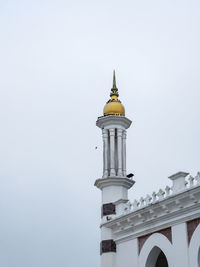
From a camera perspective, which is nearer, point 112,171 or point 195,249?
point 195,249

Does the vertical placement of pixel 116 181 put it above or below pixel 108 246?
above

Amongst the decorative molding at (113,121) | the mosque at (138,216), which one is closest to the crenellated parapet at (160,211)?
the mosque at (138,216)

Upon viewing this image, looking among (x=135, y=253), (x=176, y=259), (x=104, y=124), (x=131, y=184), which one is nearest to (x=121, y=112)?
(x=104, y=124)

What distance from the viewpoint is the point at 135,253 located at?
19.0 meters

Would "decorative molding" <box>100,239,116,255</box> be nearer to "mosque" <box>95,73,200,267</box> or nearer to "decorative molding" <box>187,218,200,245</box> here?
"mosque" <box>95,73,200,267</box>

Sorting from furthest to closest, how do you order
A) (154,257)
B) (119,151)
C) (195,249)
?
(119,151)
(154,257)
(195,249)

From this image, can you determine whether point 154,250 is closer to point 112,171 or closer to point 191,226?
point 191,226

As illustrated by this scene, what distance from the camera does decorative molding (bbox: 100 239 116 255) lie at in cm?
2019

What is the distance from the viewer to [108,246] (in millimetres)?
20297

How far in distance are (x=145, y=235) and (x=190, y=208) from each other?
9.01 ft

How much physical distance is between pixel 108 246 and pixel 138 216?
2348 mm

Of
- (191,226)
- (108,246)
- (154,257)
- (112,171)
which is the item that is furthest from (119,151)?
(191,226)

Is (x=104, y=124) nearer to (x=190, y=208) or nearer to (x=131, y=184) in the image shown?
(x=131, y=184)

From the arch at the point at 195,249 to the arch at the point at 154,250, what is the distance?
1.07 m
